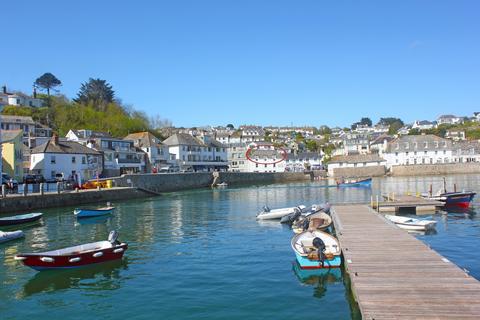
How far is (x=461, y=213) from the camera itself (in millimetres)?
37875

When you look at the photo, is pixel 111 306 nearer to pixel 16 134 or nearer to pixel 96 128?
pixel 16 134

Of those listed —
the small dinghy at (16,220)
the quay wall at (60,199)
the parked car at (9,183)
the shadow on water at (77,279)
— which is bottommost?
the shadow on water at (77,279)

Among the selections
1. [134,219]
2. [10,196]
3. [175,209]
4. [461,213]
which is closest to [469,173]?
[461,213]

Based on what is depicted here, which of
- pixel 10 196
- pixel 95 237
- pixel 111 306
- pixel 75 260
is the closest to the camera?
pixel 111 306

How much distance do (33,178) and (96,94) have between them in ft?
260

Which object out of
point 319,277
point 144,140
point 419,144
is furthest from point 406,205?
point 419,144

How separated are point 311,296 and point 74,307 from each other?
356 inches

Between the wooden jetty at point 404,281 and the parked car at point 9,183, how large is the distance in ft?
146

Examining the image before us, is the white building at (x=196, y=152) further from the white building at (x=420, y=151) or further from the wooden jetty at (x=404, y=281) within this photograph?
the wooden jetty at (x=404, y=281)

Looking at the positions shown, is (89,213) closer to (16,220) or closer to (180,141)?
(16,220)

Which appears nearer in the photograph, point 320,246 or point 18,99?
point 320,246

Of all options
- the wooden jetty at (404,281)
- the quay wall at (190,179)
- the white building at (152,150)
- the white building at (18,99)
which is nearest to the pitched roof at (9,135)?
the quay wall at (190,179)

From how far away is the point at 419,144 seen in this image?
436ft

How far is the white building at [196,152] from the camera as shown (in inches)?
4596
